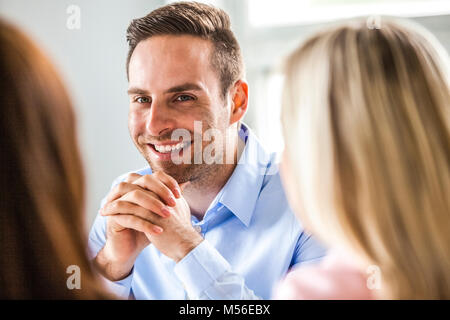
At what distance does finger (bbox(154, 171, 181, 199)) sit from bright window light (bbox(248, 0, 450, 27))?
1.04 ft

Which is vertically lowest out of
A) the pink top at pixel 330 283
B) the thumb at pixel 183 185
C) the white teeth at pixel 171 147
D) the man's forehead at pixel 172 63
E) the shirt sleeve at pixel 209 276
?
the shirt sleeve at pixel 209 276

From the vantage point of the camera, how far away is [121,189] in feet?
2.75

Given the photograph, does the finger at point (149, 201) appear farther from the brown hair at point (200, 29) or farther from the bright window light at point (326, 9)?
the bright window light at point (326, 9)

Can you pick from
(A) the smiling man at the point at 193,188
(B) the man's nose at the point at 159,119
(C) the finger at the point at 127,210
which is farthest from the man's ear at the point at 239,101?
(C) the finger at the point at 127,210

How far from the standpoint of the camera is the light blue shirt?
0.81 metres

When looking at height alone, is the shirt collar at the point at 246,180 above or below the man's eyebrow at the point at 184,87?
below

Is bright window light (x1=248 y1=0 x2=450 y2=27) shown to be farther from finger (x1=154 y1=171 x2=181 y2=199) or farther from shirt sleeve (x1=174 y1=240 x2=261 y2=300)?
shirt sleeve (x1=174 y1=240 x2=261 y2=300)

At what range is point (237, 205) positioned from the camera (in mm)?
872

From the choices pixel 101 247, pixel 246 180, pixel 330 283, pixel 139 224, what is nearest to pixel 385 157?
pixel 330 283

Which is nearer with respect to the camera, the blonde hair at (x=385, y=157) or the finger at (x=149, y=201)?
the blonde hair at (x=385, y=157)

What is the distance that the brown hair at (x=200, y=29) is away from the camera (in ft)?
2.73

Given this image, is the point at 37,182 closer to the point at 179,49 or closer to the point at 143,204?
the point at 143,204

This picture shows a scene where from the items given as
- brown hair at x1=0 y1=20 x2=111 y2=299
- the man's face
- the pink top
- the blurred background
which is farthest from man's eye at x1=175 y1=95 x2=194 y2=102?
the pink top

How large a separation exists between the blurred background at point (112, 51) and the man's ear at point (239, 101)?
0.04 feet
